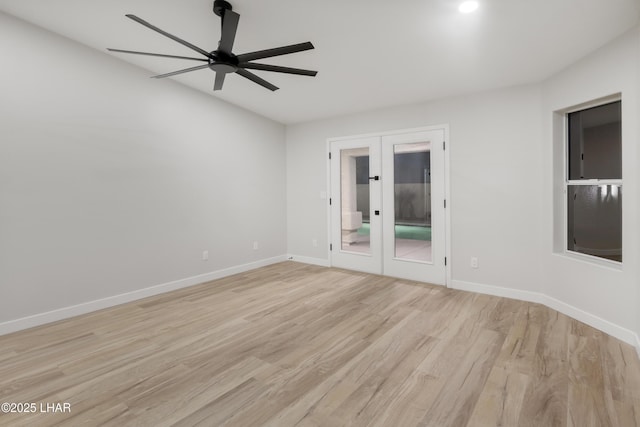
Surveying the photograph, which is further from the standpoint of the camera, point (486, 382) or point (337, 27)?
point (337, 27)

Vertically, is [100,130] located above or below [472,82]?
below

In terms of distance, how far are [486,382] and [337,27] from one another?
→ 116 inches

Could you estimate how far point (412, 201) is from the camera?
178 inches

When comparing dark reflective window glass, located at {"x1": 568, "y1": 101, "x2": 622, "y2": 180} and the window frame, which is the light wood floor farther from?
dark reflective window glass, located at {"x1": 568, "y1": 101, "x2": 622, "y2": 180}

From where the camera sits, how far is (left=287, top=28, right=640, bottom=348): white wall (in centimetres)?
261

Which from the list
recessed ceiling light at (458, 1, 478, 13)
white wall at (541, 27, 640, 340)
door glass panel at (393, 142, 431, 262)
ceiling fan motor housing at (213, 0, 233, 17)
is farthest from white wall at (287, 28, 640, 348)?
ceiling fan motor housing at (213, 0, 233, 17)

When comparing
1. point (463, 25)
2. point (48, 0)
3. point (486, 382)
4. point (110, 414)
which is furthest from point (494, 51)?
point (110, 414)

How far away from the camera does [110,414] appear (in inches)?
70.0

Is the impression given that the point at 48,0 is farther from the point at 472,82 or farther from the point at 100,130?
the point at 472,82

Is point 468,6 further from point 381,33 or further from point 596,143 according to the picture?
point 596,143

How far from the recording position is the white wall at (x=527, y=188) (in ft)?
8.57

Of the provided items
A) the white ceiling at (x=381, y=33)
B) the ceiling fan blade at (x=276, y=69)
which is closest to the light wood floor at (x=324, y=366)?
the ceiling fan blade at (x=276, y=69)

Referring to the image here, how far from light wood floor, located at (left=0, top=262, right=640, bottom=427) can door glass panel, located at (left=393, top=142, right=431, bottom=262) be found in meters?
1.11

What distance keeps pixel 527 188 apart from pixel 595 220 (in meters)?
0.71
